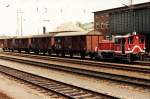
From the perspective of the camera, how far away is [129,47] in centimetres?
2972

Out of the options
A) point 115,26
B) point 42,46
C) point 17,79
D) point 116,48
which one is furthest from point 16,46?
point 17,79

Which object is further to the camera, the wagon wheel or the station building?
the station building

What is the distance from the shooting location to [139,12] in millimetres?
46750

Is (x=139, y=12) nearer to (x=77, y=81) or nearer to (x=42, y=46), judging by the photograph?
(x=42, y=46)

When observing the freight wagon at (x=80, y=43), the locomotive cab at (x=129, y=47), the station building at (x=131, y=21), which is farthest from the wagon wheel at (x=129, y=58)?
the station building at (x=131, y=21)

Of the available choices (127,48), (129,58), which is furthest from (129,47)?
(129,58)

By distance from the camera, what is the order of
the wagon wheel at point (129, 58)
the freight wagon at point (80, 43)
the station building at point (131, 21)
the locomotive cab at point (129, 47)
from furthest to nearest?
the station building at point (131, 21) → the freight wagon at point (80, 43) → the locomotive cab at point (129, 47) → the wagon wheel at point (129, 58)

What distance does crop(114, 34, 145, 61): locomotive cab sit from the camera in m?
29.6

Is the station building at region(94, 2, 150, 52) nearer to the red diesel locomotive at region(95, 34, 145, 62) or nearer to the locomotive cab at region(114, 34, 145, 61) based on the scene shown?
the red diesel locomotive at region(95, 34, 145, 62)

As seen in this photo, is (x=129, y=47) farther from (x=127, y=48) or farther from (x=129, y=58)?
(x=129, y=58)

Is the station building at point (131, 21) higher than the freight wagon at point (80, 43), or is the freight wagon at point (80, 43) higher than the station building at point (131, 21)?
the station building at point (131, 21)

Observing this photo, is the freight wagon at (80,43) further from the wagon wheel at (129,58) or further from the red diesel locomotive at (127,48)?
the wagon wheel at (129,58)

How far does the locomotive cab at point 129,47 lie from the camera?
2958cm

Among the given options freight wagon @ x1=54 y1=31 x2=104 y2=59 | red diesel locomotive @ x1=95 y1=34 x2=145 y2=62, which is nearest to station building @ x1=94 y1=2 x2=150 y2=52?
freight wagon @ x1=54 y1=31 x2=104 y2=59
